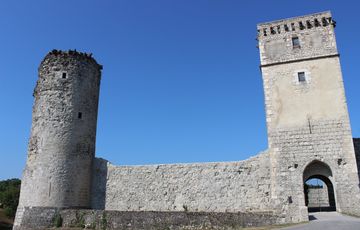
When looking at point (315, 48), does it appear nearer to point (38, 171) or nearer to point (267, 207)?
point (267, 207)

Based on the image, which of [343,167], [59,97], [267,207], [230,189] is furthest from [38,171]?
[343,167]

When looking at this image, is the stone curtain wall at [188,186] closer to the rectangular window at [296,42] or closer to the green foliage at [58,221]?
the green foliage at [58,221]

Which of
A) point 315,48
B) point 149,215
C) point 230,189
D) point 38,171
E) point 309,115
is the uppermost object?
point 315,48

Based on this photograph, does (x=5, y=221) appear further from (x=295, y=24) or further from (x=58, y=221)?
(x=295, y=24)

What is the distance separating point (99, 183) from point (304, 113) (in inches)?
430

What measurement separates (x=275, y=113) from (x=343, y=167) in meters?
3.59

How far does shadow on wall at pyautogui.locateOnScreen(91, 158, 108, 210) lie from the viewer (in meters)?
16.7

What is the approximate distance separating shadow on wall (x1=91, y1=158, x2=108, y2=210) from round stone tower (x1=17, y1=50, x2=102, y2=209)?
32 cm

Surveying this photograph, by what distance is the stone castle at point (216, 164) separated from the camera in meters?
13.0

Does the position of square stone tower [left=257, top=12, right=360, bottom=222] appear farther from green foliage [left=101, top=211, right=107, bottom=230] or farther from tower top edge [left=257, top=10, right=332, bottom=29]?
green foliage [left=101, top=211, right=107, bottom=230]

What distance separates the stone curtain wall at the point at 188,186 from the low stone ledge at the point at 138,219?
2456 mm

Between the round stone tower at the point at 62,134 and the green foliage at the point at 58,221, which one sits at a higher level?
the round stone tower at the point at 62,134

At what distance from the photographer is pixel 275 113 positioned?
14641 millimetres

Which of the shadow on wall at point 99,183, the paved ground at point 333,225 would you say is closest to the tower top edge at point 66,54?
the shadow on wall at point 99,183
